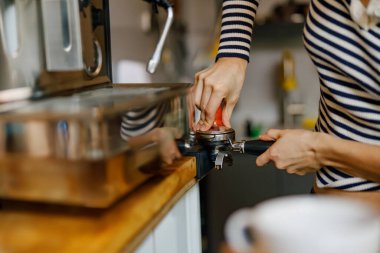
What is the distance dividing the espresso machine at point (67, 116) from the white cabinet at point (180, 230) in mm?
93

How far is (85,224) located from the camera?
0.50 meters

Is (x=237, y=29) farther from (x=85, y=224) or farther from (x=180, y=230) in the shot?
(x=85, y=224)

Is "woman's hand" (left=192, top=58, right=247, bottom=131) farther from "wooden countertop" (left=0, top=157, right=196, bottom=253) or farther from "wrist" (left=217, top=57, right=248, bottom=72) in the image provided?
"wooden countertop" (left=0, top=157, right=196, bottom=253)

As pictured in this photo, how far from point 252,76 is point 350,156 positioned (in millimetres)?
1615

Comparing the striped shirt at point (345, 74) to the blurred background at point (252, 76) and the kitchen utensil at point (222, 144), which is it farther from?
the blurred background at point (252, 76)

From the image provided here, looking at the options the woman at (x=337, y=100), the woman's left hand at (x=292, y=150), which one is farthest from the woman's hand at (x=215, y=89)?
the woman's left hand at (x=292, y=150)

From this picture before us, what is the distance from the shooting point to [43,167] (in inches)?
19.3

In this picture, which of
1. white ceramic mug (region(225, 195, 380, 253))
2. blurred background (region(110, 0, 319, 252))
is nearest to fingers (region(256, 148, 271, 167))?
white ceramic mug (region(225, 195, 380, 253))

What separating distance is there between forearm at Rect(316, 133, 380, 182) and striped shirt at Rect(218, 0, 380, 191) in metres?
0.02

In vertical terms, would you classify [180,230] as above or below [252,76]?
below

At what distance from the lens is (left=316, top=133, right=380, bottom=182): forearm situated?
0.72 m

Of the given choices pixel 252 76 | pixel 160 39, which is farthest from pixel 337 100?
pixel 252 76

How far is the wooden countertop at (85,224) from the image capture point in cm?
45

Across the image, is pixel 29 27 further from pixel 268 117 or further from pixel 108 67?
pixel 268 117
